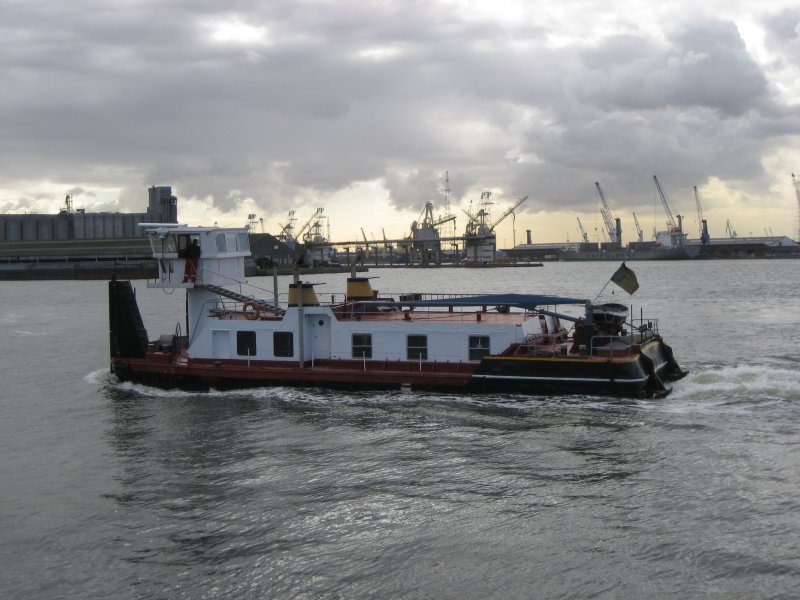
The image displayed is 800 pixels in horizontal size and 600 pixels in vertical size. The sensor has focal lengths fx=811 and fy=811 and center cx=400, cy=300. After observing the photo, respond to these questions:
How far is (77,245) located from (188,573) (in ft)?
562

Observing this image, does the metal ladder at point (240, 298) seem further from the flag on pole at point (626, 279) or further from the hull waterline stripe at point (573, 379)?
the flag on pole at point (626, 279)

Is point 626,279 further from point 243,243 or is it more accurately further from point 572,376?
point 243,243

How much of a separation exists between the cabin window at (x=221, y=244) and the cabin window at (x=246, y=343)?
401 cm

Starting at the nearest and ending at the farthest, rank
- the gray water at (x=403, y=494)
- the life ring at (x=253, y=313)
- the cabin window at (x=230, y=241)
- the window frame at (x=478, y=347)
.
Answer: the gray water at (x=403, y=494), the window frame at (x=478, y=347), the life ring at (x=253, y=313), the cabin window at (x=230, y=241)

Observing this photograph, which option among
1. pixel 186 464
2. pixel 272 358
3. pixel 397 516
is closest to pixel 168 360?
pixel 272 358

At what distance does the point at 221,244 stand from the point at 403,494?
57.3 feet

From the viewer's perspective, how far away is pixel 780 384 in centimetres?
2852

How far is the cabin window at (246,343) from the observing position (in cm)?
3064

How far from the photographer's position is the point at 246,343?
30766 millimetres

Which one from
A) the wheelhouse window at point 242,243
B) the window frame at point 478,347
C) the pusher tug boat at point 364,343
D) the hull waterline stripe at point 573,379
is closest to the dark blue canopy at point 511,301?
the pusher tug boat at point 364,343

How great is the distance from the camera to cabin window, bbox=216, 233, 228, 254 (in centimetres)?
3275

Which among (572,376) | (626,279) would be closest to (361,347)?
(572,376)

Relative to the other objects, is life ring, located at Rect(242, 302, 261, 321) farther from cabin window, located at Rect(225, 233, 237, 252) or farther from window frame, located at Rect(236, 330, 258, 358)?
cabin window, located at Rect(225, 233, 237, 252)

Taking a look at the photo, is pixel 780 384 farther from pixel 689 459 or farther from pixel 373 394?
pixel 373 394
